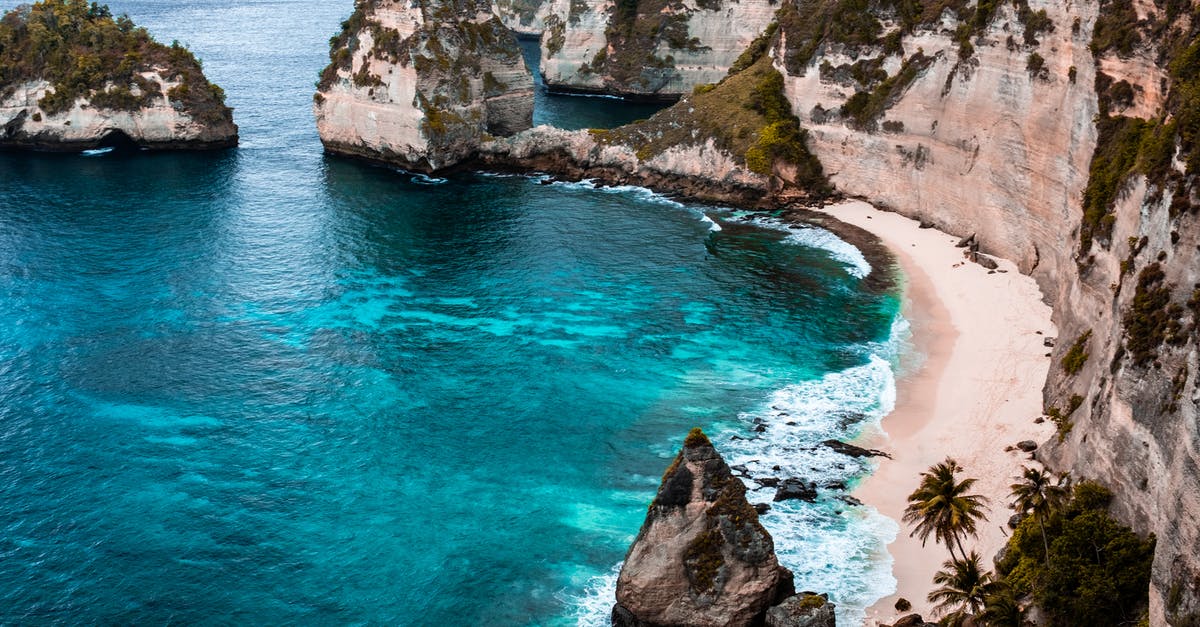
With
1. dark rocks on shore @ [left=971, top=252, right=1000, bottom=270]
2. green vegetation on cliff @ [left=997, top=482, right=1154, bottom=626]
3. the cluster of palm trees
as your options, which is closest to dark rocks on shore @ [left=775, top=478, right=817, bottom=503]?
the cluster of palm trees

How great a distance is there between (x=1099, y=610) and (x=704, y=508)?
1504cm

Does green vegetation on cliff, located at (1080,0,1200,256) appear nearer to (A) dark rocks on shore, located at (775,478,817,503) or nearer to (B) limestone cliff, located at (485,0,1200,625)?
(B) limestone cliff, located at (485,0,1200,625)

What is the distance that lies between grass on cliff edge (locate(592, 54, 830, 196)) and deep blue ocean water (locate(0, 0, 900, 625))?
7703 millimetres

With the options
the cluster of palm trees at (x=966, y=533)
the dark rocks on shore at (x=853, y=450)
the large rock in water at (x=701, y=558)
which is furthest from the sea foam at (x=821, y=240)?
the large rock in water at (x=701, y=558)

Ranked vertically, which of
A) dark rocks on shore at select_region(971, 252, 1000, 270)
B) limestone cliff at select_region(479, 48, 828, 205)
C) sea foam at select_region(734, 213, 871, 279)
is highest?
limestone cliff at select_region(479, 48, 828, 205)

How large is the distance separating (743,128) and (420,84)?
116 ft

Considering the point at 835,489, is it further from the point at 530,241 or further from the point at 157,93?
the point at 157,93

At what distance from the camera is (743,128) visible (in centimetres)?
10188

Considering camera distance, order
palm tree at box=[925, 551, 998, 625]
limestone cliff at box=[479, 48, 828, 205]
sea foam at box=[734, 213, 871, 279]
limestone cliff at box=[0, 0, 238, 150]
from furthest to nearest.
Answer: limestone cliff at box=[0, 0, 238, 150] < limestone cliff at box=[479, 48, 828, 205] < sea foam at box=[734, 213, 871, 279] < palm tree at box=[925, 551, 998, 625]

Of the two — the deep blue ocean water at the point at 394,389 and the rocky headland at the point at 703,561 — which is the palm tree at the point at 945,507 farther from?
the rocky headland at the point at 703,561

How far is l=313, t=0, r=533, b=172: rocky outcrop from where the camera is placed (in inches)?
4309

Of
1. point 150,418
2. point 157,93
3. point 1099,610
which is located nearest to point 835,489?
point 1099,610

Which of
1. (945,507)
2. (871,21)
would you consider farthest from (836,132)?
(945,507)

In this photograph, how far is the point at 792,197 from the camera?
99.3 meters
